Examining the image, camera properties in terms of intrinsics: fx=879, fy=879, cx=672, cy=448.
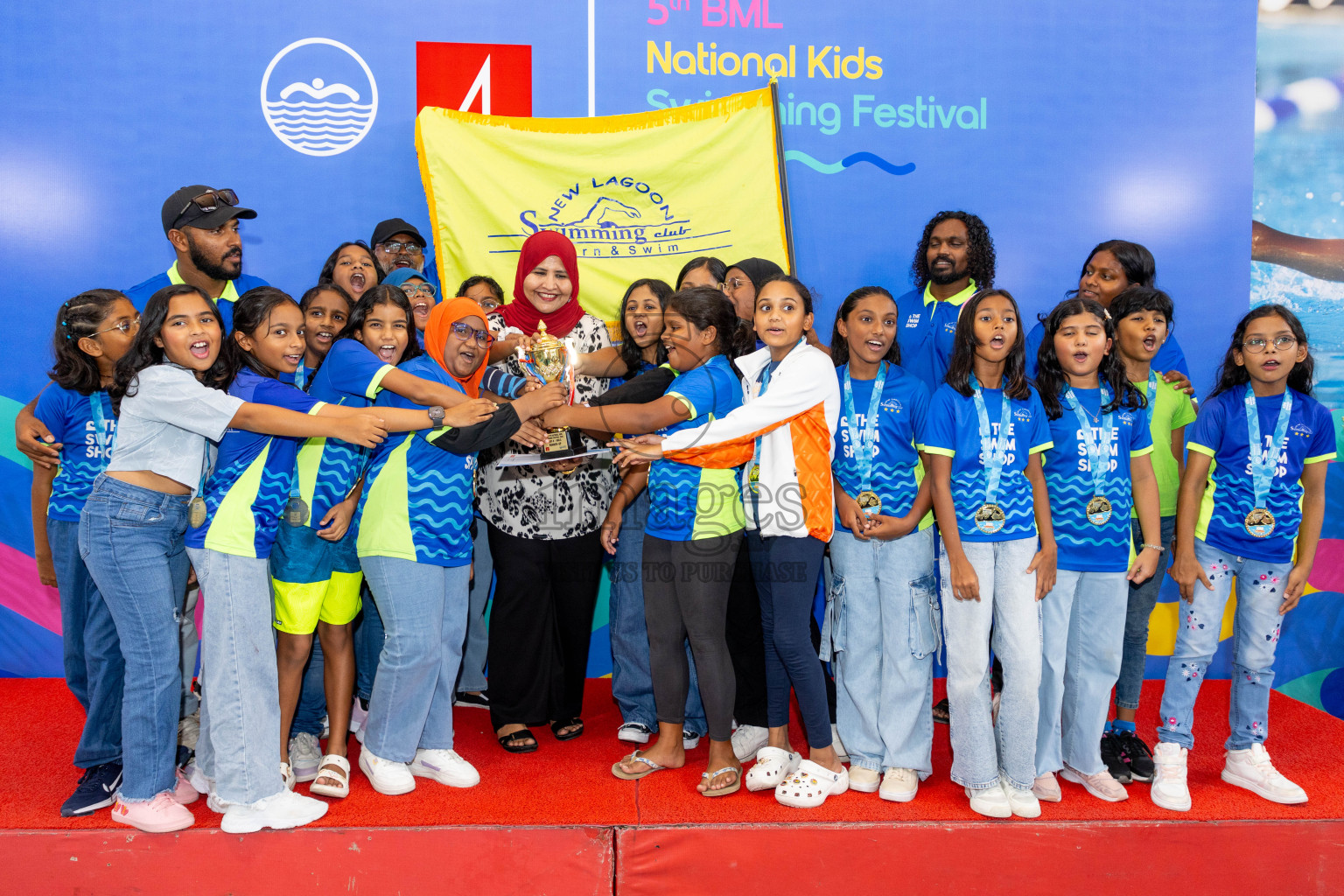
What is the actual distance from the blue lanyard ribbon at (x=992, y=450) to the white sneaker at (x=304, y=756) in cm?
238

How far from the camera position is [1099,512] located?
9.54 ft

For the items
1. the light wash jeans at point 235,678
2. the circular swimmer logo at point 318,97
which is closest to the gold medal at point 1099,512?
the light wash jeans at point 235,678

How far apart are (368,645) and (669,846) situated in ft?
4.48

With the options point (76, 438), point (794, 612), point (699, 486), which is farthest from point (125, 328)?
point (794, 612)

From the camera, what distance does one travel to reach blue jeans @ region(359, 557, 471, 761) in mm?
2812

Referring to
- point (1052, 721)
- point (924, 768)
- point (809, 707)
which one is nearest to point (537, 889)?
point (809, 707)

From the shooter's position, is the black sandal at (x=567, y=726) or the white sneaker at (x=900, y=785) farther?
the black sandal at (x=567, y=726)

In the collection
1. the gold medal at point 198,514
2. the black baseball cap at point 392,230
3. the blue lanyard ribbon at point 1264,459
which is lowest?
the gold medal at point 198,514

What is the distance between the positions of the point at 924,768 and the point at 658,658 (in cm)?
96

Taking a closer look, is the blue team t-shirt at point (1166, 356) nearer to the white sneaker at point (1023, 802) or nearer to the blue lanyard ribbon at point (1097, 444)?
the blue lanyard ribbon at point (1097, 444)

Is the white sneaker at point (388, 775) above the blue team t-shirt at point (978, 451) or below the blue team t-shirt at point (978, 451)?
below

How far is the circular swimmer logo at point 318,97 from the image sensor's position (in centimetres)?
401

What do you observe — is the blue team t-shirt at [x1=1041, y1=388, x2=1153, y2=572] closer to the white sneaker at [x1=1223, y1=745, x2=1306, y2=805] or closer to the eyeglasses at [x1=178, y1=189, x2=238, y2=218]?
the white sneaker at [x1=1223, y1=745, x2=1306, y2=805]

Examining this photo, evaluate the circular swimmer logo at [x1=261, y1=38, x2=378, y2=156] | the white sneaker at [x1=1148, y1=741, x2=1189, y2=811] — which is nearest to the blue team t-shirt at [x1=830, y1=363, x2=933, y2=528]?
the white sneaker at [x1=1148, y1=741, x2=1189, y2=811]
